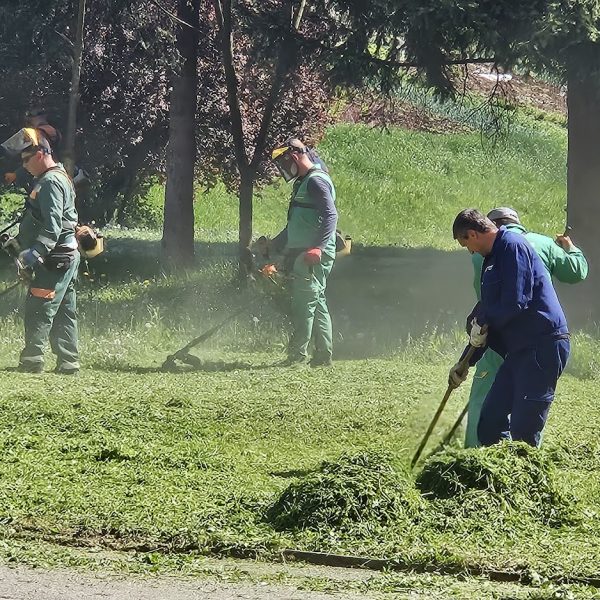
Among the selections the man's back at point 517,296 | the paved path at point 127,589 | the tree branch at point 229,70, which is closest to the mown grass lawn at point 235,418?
the paved path at point 127,589

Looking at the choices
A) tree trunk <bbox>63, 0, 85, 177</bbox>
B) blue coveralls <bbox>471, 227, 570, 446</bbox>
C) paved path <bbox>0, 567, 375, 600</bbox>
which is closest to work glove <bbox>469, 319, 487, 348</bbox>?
blue coveralls <bbox>471, 227, 570, 446</bbox>

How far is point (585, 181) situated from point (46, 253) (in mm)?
7962

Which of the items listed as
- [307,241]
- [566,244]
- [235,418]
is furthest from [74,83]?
[566,244]

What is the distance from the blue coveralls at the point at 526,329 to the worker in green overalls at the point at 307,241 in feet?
17.3

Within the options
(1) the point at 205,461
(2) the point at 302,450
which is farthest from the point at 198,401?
(1) the point at 205,461

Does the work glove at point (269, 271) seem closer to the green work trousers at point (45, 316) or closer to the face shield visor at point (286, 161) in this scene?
the face shield visor at point (286, 161)

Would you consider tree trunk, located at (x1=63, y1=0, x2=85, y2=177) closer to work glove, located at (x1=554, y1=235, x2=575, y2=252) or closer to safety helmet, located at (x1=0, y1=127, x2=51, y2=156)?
safety helmet, located at (x1=0, y1=127, x2=51, y2=156)

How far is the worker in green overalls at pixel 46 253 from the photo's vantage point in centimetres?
1279

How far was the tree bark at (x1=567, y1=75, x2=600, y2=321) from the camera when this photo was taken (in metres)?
17.4

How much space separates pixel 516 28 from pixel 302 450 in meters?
8.18

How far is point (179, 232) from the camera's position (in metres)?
20.9

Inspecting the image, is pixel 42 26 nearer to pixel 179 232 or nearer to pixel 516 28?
pixel 179 232

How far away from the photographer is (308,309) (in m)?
14.0

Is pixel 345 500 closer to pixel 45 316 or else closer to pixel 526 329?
pixel 526 329
